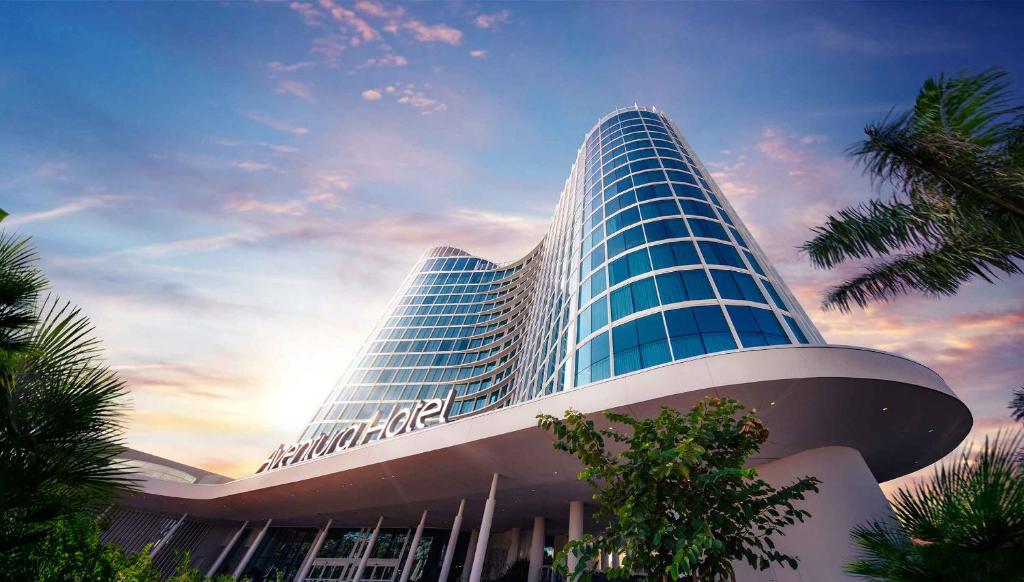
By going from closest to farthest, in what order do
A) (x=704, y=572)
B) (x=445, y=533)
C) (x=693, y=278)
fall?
(x=704, y=572) → (x=693, y=278) → (x=445, y=533)

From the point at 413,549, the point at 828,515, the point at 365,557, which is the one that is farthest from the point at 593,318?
the point at 365,557

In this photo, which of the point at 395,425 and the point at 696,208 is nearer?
the point at 395,425

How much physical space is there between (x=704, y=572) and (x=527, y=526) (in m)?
32.3

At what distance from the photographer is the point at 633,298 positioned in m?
25.3

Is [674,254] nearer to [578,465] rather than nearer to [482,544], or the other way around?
[578,465]

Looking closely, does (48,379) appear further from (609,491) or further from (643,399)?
(643,399)

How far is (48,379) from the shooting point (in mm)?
4219

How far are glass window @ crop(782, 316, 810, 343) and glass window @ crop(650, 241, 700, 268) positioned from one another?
606 centimetres

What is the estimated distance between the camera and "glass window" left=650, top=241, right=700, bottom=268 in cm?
2614

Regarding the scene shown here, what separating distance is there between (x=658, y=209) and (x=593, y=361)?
1469cm

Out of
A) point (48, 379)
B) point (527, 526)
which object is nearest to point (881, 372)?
point (48, 379)

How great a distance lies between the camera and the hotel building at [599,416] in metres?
14.1

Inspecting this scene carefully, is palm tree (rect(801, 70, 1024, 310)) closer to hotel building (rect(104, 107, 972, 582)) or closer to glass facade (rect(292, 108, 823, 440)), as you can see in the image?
hotel building (rect(104, 107, 972, 582))

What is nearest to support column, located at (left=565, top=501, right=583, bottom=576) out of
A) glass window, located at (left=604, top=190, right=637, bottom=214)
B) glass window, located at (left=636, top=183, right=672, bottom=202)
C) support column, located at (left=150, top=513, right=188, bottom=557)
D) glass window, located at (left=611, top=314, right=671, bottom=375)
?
glass window, located at (left=611, top=314, right=671, bottom=375)
